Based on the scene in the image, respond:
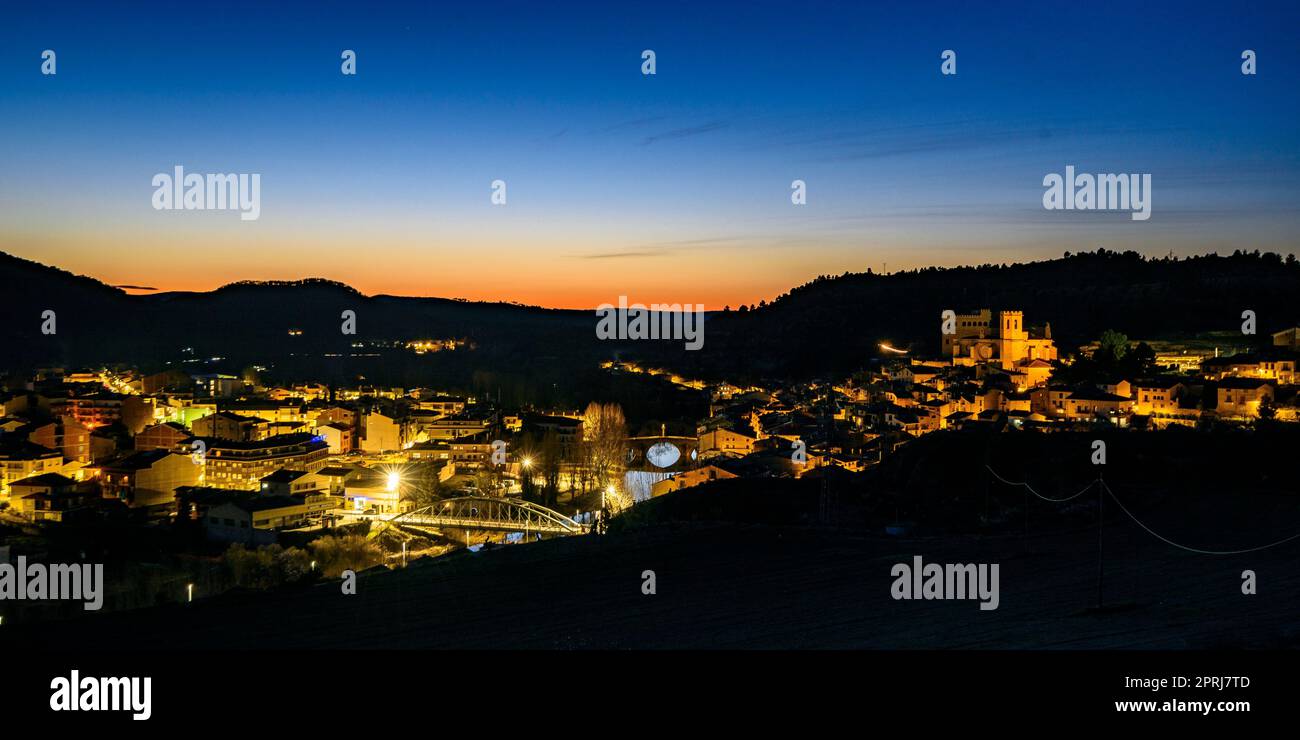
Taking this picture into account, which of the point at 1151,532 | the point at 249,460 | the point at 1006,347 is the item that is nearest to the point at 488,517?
the point at 249,460

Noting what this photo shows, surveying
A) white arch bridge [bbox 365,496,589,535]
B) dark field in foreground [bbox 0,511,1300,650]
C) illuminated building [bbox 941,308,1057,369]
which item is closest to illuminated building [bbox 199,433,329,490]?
white arch bridge [bbox 365,496,589,535]

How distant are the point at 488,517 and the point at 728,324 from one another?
6821 cm

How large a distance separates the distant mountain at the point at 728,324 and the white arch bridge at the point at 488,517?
32705mm

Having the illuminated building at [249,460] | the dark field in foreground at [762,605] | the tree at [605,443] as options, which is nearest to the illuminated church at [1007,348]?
the tree at [605,443]

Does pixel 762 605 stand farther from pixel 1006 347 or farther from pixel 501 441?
pixel 1006 347

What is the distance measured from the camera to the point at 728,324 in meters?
95.9

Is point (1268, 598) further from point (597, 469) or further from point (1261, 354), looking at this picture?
point (1261, 354)

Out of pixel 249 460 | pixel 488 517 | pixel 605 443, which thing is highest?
pixel 605 443

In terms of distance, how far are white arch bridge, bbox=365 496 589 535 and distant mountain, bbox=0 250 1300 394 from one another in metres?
32.7

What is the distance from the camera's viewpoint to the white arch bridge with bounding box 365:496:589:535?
26.3 meters

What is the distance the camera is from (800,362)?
66.6m

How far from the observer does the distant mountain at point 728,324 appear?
62750 millimetres

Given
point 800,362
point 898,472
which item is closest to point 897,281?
point 800,362

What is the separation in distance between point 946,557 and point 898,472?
825cm
